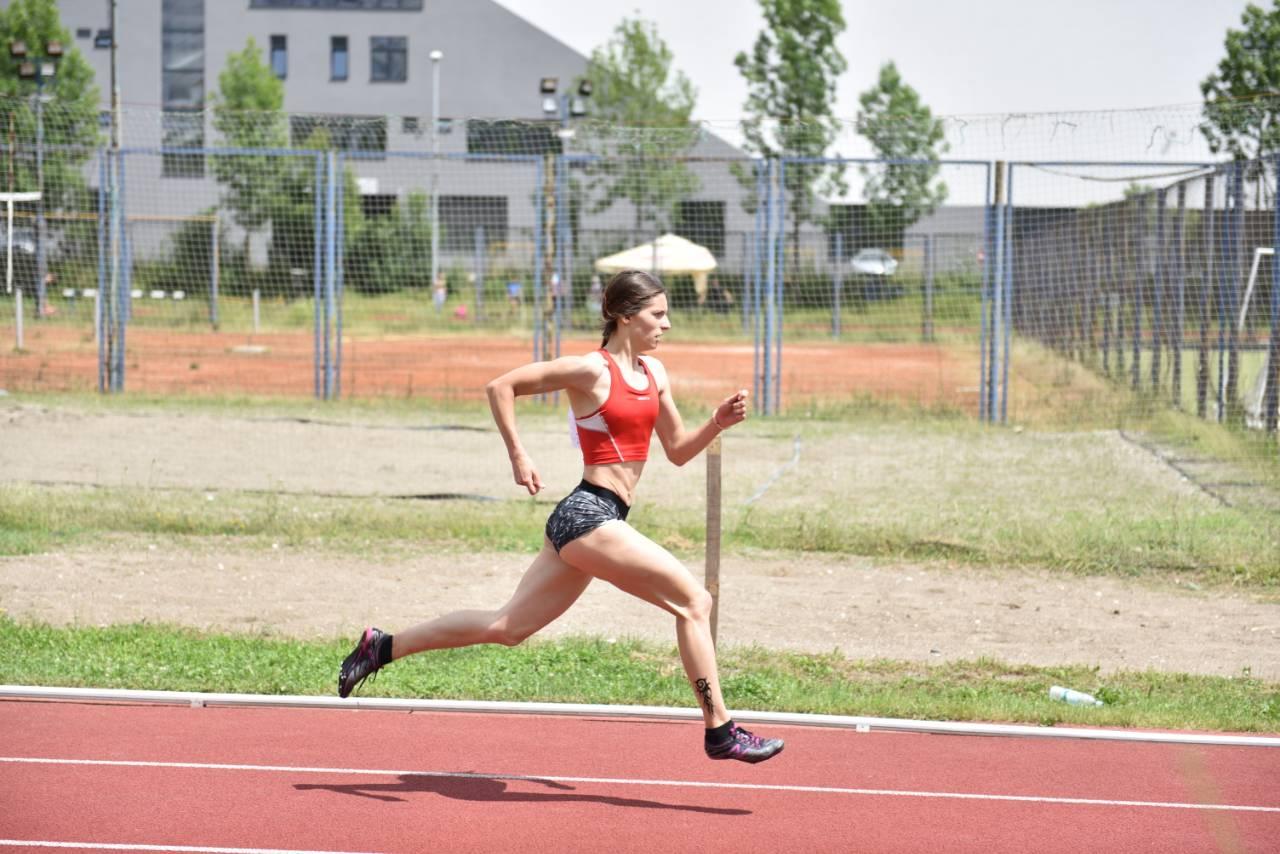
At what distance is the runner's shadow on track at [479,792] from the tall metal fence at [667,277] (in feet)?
42.8

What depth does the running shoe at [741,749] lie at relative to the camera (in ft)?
20.1

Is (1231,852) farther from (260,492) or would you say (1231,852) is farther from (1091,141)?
(1091,141)

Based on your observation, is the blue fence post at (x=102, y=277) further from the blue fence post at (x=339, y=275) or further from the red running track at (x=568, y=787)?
the red running track at (x=568, y=787)

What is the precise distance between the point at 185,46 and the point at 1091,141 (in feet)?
181

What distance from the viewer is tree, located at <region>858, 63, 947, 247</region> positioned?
20.7 m

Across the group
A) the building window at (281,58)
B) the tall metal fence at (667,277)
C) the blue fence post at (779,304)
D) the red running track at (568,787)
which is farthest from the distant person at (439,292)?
the building window at (281,58)

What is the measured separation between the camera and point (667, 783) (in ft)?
21.2

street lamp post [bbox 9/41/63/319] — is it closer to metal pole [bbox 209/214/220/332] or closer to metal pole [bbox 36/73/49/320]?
metal pole [bbox 36/73/49/320]

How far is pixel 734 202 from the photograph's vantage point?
123 feet

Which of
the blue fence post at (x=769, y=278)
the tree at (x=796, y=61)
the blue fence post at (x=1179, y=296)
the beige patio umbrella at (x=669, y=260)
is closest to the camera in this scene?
the blue fence post at (x=1179, y=296)

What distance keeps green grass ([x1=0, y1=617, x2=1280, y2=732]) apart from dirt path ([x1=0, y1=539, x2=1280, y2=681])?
414 mm

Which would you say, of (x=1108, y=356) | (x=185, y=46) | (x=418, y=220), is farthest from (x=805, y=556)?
(x=185, y=46)

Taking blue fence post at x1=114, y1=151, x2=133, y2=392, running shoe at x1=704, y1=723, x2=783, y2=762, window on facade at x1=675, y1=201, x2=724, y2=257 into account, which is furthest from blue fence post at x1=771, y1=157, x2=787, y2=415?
running shoe at x1=704, y1=723, x2=783, y2=762

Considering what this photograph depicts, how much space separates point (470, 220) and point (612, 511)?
37045mm
